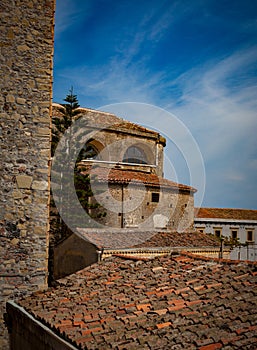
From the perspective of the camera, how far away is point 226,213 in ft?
104

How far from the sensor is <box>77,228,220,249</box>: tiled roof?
11067 millimetres

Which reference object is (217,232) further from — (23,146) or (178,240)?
(23,146)

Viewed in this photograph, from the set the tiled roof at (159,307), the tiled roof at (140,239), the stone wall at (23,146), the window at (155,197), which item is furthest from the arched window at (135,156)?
the stone wall at (23,146)

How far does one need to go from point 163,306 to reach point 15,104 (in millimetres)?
4169

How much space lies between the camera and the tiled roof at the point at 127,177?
719 inches

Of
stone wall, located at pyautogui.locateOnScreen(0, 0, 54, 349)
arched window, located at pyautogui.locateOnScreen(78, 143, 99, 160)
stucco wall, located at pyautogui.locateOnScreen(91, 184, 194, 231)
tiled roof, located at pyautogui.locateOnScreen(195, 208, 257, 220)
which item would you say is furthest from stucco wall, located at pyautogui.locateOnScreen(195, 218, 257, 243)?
stone wall, located at pyautogui.locateOnScreen(0, 0, 54, 349)

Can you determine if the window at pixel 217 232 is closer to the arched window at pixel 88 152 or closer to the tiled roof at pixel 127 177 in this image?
the tiled roof at pixel 127 177

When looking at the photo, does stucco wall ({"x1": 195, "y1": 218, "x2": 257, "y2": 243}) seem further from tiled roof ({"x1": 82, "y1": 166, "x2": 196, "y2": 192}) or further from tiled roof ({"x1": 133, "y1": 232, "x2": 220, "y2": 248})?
tiled roof ({"x1": 133, "y1": 232, "x2": 220, "y2": 248})

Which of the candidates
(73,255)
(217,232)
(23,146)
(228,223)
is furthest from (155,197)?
(23,146)

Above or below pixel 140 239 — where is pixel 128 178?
above

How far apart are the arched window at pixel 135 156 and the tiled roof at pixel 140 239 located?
777cm

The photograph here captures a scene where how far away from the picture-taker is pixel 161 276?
659 cm

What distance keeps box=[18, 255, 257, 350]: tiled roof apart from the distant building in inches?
864

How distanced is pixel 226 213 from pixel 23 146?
26.7 metres
